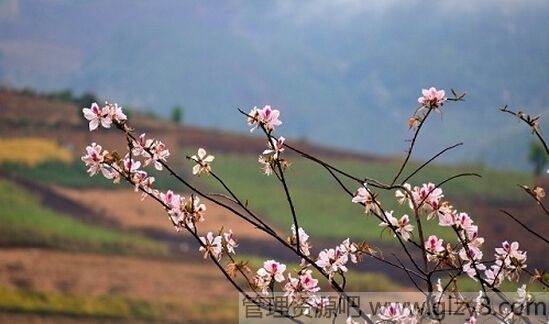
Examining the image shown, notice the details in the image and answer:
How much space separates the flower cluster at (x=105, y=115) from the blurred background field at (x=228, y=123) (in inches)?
192

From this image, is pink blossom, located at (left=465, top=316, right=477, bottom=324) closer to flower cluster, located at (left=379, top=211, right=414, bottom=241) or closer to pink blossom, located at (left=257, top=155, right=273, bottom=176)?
flower cluster, located at (left=379, top=211, right=414, bottom=241)

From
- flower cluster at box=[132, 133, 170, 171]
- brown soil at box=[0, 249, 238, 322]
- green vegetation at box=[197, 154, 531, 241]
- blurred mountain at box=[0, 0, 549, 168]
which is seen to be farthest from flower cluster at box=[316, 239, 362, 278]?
blurred mountain at box=[0, 0, 549, 168]

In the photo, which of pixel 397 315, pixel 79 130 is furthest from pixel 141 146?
pixel 79 130

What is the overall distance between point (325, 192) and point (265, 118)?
22.6 ft

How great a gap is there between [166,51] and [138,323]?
12.9 feet

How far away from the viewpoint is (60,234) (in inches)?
290

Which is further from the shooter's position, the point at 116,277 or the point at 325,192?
the point at 325,192

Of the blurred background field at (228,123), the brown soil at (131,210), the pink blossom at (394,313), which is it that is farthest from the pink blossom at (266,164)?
the brown soil at (131,210)

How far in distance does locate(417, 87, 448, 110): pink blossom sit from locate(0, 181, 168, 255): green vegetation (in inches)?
258

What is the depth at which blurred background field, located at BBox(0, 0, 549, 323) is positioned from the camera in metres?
6.96

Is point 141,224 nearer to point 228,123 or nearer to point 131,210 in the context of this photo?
point 131,210

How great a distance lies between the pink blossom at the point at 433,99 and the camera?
91 centimetres

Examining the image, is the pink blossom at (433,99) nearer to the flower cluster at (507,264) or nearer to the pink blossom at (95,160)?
the flower cluster at (507,264)

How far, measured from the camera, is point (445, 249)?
0.90 meters
